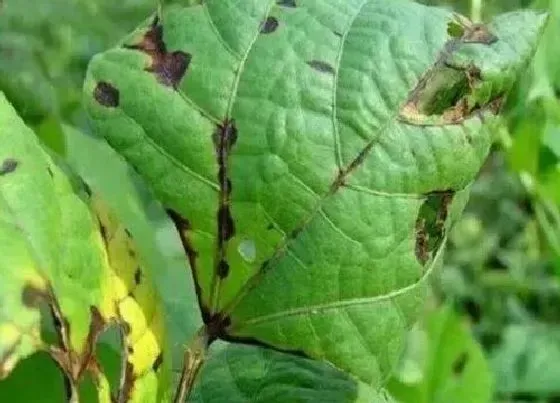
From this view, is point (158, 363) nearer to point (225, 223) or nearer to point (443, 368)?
point (225, 223)

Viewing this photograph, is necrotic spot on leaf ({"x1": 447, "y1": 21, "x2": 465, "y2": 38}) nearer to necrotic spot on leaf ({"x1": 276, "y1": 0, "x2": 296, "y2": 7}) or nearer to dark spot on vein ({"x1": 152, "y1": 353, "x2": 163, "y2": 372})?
necrotic spot on leaf ({"x1": 276, "y1": 0, "x2": 296, "y2": 7})

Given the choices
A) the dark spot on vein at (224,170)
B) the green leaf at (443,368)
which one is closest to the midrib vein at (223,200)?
the dark spot on vein at (224,170)

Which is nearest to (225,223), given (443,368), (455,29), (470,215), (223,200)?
(223,200)

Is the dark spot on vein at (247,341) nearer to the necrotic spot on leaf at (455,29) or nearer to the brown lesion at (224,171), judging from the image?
the brown lesion at (224,171)

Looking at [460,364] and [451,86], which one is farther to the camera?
[460,364]

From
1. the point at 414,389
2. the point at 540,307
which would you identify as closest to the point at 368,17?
the point at 414,389

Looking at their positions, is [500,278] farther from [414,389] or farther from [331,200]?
[331,200]

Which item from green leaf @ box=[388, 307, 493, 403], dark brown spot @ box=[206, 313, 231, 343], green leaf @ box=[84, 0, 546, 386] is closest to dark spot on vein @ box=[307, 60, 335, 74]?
green leaf @ box=[84, 0, 546, 386]
